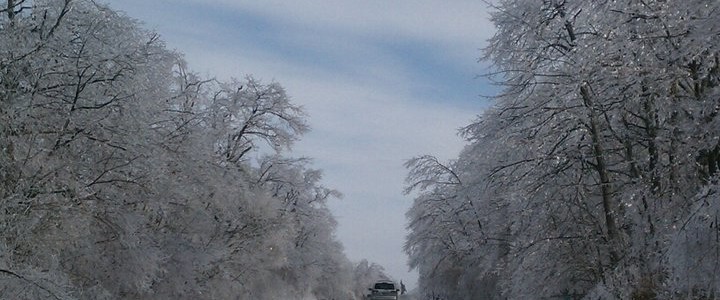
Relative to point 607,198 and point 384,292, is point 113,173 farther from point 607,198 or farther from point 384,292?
point 384,292

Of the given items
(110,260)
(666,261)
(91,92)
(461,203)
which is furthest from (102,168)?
(461,203)

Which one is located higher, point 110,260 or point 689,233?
point 110,260

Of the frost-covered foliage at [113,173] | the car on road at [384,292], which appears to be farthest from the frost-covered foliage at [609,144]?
the car on road at [384,292]

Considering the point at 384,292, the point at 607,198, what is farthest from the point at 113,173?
the point at 384,292

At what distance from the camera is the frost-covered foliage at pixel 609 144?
27.8 ft

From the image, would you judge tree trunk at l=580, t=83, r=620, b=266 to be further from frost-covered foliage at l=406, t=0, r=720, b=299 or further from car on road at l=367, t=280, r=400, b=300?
car on road at l=367, t=280, r=400, b=300

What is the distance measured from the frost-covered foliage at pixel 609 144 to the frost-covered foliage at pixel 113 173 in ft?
23.8

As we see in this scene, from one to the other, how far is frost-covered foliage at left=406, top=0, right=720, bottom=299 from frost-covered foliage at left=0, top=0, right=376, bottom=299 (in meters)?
7.27

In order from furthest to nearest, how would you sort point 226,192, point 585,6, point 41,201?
1. point 226,192
2. point 41,201
3. point 585,6

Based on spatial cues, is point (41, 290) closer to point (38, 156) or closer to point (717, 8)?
point (38, 156)

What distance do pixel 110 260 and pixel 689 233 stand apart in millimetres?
13117

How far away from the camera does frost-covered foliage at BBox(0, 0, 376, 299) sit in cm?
1270

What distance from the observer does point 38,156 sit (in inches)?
513

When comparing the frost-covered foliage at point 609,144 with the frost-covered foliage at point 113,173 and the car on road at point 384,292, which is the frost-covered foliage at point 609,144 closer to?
the frost-covered foliage at point 113,173
